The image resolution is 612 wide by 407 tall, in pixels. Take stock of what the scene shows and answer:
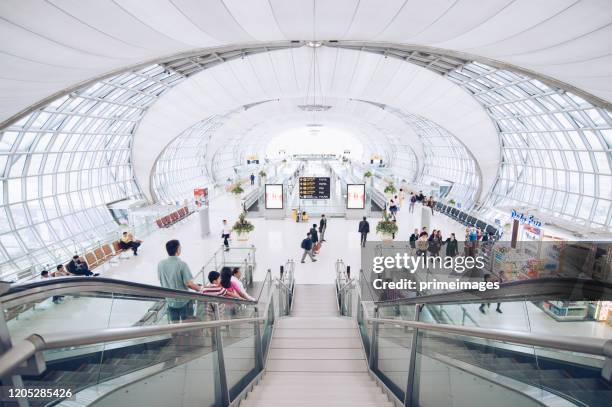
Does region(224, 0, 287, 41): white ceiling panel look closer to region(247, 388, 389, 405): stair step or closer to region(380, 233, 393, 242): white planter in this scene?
region(380, 233, 393, 242): white planter

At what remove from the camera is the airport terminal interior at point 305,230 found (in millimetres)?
1886

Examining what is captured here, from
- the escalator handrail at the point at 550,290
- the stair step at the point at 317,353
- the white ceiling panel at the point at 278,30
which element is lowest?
the stair step at the point at 317,353

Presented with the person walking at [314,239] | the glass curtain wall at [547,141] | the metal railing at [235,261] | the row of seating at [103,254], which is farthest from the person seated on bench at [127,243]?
the glass curtain wall at [547,141]

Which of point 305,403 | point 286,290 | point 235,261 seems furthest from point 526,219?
point 305,403

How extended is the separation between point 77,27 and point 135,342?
379 inches

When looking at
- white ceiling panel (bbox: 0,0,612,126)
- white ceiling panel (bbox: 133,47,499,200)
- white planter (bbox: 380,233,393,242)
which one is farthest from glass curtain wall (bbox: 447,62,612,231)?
white planter (bbox: 380,233,393,242)

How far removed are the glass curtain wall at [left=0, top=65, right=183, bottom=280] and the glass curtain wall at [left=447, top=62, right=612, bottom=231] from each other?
67.7ft

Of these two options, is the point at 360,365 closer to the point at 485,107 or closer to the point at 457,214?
the point at 457,214

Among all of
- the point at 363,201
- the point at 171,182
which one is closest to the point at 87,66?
the point at 363,201

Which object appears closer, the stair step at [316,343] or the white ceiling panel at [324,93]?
the stair step at [316,343]

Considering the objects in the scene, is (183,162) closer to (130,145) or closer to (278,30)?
(130,145)

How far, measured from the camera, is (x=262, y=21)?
37.5 ft

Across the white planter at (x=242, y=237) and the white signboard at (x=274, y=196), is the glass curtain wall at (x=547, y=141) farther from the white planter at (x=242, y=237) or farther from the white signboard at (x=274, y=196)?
the white planter at (x=242, y=237)

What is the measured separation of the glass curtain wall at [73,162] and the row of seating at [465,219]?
18.4 meters
